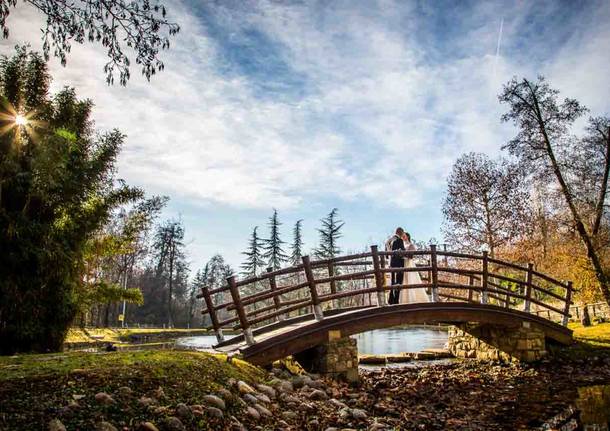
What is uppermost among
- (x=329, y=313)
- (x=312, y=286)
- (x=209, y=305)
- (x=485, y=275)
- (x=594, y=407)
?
(x=485, y=275)

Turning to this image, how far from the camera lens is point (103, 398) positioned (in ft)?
14.3

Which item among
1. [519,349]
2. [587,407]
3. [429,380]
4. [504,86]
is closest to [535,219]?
[504,86]

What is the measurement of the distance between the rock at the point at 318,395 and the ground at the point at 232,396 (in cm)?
2

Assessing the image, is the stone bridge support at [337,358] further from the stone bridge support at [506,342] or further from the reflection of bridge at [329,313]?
the stone bridge support at [506,342]

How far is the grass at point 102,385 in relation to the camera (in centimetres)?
391

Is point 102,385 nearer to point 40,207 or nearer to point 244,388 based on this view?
point 244,388

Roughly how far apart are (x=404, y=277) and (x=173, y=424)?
801 cm

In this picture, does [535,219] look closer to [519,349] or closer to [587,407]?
[519,349]

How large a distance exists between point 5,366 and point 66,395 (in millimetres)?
1569

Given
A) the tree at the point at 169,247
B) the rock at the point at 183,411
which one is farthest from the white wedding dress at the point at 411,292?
the tree at the point at 169,247

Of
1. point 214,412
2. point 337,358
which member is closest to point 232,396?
point 214,412

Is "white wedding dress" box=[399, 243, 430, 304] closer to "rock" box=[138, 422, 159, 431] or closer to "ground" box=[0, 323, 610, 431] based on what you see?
"ground" box=[0, 323, 610, 431]

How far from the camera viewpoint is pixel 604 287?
15.9m

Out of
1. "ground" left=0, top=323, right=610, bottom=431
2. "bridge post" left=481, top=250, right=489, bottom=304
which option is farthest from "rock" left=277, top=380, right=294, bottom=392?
"bridge post" left=481, top=250, right=489, bottom=304
